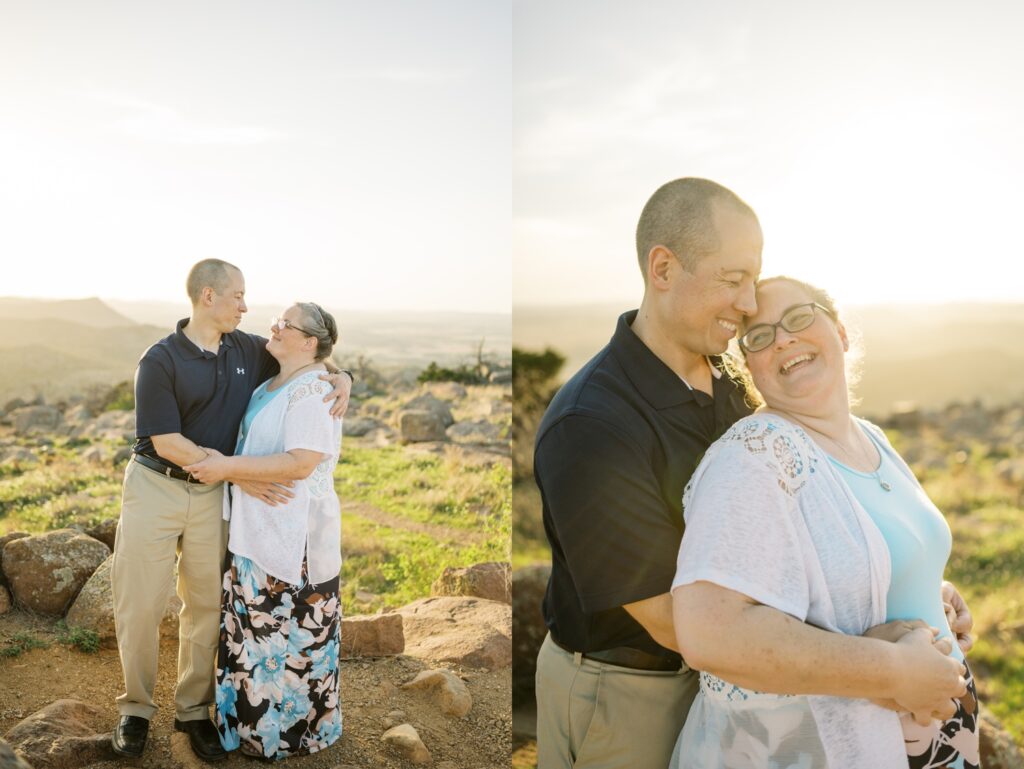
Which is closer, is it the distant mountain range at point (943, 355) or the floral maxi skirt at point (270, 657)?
the floral maxi skirt at point (270, 657)

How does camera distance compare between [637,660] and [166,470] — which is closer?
[637,660]

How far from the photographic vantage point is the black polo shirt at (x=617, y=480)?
5.47 ft

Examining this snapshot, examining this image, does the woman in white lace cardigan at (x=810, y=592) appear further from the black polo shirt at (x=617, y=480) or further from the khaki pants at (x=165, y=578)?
the khaki pants at (x=165, y=578)

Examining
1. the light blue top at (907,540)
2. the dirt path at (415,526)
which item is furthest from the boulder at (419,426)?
the light blue top at (907,540)

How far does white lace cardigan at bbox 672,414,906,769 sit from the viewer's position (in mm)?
1414

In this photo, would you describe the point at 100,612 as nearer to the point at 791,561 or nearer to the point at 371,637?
the point at 371,637

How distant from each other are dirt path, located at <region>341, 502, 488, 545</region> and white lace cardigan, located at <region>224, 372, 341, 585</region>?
5046 mm

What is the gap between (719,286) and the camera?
1.89 m

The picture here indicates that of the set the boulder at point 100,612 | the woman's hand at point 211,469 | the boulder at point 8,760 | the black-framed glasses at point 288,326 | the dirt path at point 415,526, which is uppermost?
the black-framed glasses at point 288,326

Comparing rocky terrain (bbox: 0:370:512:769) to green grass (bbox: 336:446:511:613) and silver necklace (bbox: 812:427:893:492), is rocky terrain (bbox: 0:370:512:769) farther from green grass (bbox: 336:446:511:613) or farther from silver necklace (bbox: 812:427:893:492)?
silver necklace (bbox: 812:427:893:492)

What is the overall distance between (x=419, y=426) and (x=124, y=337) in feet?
14.9

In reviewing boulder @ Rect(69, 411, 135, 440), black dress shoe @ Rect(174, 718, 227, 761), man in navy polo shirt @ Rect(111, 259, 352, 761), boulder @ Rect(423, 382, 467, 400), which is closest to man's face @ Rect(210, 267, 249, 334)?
man in navy polo shirt @ Rect(111, 259, 352, 761)

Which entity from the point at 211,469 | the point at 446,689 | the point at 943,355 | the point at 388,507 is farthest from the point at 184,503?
the point at 943,355

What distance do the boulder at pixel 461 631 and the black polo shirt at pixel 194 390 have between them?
1.78 metres
